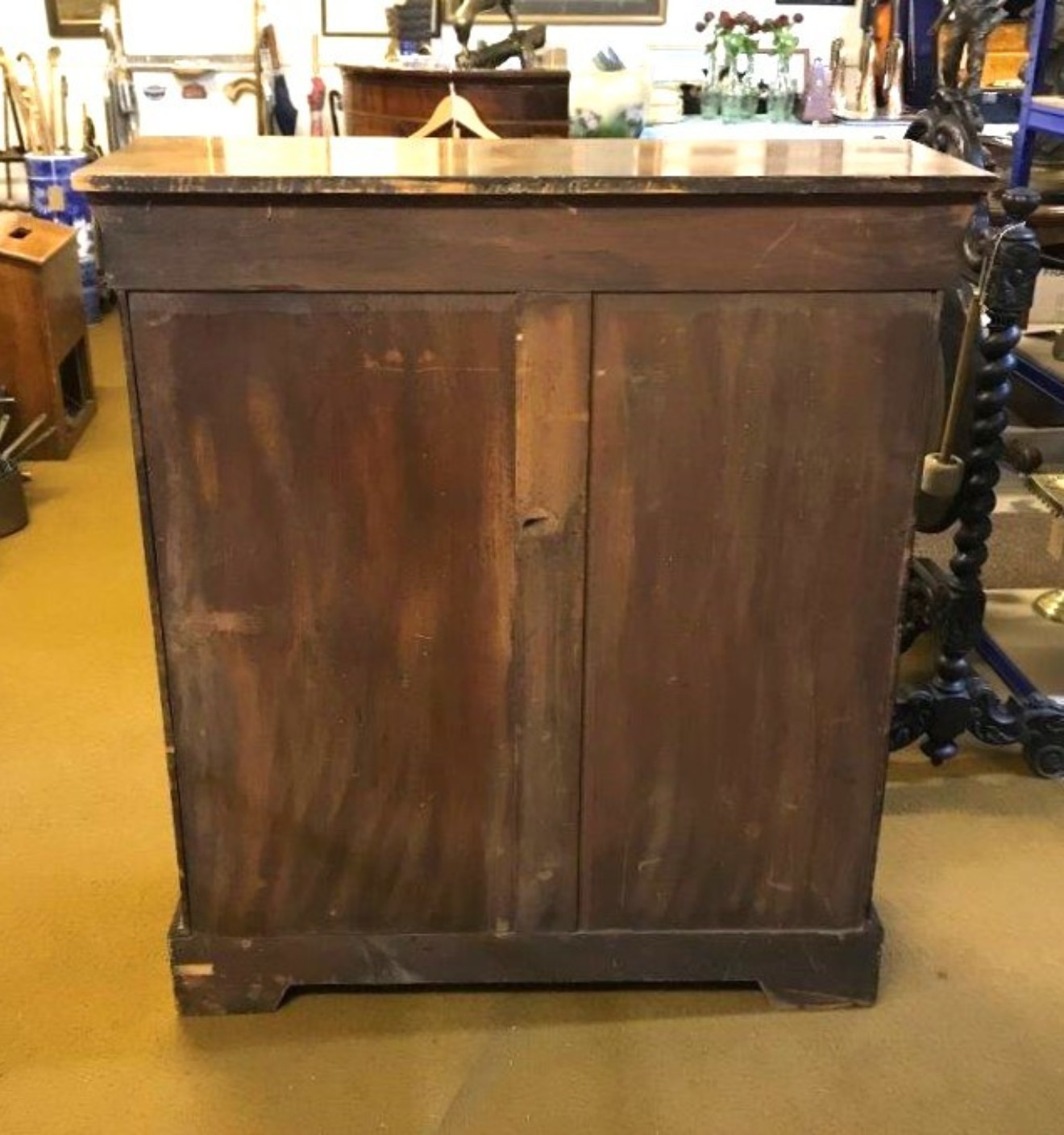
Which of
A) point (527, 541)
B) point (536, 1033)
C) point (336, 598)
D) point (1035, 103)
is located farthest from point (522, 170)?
point (1035, 103)

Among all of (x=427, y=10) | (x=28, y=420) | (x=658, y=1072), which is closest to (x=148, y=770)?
(x=658, y=1072)

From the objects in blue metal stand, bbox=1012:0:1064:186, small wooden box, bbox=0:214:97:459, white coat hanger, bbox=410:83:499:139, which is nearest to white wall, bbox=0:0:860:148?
small wooden box, bbox=0:214:97:459

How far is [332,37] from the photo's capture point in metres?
5.31

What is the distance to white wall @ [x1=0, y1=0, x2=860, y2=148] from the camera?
525cm

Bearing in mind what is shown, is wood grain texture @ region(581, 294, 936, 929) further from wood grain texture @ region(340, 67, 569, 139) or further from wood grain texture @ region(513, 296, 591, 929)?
wood grain texture @ region(340, 67, 569, 139)

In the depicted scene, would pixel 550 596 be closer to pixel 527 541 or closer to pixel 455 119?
pixel 527 541

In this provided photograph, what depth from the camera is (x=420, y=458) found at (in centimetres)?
144

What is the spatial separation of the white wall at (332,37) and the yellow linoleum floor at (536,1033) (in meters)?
3.93

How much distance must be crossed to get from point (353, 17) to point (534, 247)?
172 inches

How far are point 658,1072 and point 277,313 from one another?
0.95 metres

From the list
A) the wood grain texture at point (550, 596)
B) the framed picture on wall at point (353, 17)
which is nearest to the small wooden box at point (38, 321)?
the framed picture on wall at point (353, 17)

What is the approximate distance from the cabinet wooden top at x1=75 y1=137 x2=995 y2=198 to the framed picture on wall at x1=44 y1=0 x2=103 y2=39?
4163 mm

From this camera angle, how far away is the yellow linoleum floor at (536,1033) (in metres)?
1.55

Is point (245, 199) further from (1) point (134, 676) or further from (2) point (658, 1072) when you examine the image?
(1) point (134, 676)
